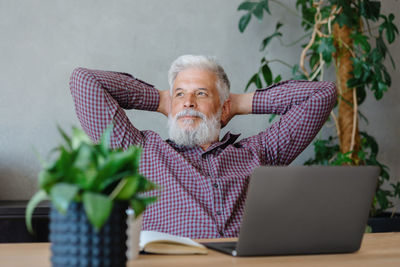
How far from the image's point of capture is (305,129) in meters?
2.32

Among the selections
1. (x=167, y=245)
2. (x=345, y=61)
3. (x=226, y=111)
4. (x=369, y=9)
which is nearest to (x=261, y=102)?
(x=226, y=111)

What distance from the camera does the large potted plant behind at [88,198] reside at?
2.46 ft

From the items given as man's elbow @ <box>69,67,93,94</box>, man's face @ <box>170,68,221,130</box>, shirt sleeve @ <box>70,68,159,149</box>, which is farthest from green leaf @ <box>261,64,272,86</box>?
man's elbow @ <box>69,67,93,94</box>

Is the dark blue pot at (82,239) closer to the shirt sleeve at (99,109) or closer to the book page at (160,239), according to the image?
the book page at (160,239)

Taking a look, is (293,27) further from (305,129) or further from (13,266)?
(13,266)

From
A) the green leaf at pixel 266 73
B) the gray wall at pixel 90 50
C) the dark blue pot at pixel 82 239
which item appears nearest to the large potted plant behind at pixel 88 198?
the dark blue pot at pixel 82 239

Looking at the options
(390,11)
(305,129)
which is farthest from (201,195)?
(390,11)

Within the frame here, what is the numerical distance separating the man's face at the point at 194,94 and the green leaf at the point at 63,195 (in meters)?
1.55

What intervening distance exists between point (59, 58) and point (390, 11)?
2.00 metres

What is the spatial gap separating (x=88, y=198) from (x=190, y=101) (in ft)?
5.23

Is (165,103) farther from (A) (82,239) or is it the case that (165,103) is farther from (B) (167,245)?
(A) (82,239)

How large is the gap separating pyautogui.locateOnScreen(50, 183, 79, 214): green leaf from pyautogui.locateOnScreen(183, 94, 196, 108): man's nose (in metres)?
1.56

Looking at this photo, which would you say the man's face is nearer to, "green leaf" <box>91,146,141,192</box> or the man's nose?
the man's nose

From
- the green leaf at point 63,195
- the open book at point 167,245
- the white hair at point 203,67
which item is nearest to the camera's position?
the green leaf at point 63,195
